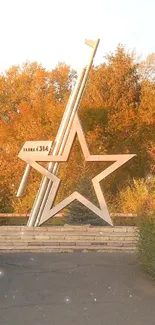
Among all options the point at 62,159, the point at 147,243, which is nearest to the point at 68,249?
the point at 62,159

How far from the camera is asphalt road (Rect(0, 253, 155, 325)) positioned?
7555 mm

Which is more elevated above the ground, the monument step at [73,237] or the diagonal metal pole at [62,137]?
the diagonal metal pole at [62,137]

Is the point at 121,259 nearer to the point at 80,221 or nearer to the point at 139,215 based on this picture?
the point at 139,215

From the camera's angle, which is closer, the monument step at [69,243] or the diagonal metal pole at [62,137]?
the monument step at [69,243]

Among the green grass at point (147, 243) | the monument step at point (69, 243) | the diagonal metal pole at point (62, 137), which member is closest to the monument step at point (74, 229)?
the monument step at point (69, 243)

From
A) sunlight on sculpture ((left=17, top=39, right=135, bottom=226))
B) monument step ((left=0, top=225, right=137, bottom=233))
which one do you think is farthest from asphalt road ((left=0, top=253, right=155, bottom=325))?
sunlight on sculpture ((left=17, top=39, right=135, bottom=226))

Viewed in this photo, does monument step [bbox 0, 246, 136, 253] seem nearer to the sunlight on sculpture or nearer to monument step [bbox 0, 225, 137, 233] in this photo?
monument step [bbox 0, 225, 137, 233]

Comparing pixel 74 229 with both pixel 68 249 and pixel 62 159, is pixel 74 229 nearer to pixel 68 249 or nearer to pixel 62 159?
pixel 68 249

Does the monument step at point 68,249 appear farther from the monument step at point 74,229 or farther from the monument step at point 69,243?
the monument step at point 74,229

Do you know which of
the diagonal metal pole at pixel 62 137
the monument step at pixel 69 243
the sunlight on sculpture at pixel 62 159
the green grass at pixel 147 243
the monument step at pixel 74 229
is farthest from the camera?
the diagonal metal pole at pixel 62 137

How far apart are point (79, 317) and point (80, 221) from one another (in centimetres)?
832

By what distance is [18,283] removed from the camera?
9789mm

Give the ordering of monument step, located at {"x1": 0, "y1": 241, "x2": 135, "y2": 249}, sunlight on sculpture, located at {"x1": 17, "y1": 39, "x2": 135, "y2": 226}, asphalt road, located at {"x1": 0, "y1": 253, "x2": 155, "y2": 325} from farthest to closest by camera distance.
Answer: sunlight on sculpture, located at {"x1": 17, "y1": 39, "x2": 135, "y2": 226}, monument step, located at {"x1": 0, "y1": 241, "x2": 135, "y2": 249}, asphalt road, located at {"x1": 0, "y1": 253, "x2": 155, "y2": 325}

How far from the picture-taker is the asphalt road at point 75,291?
24.8ft
